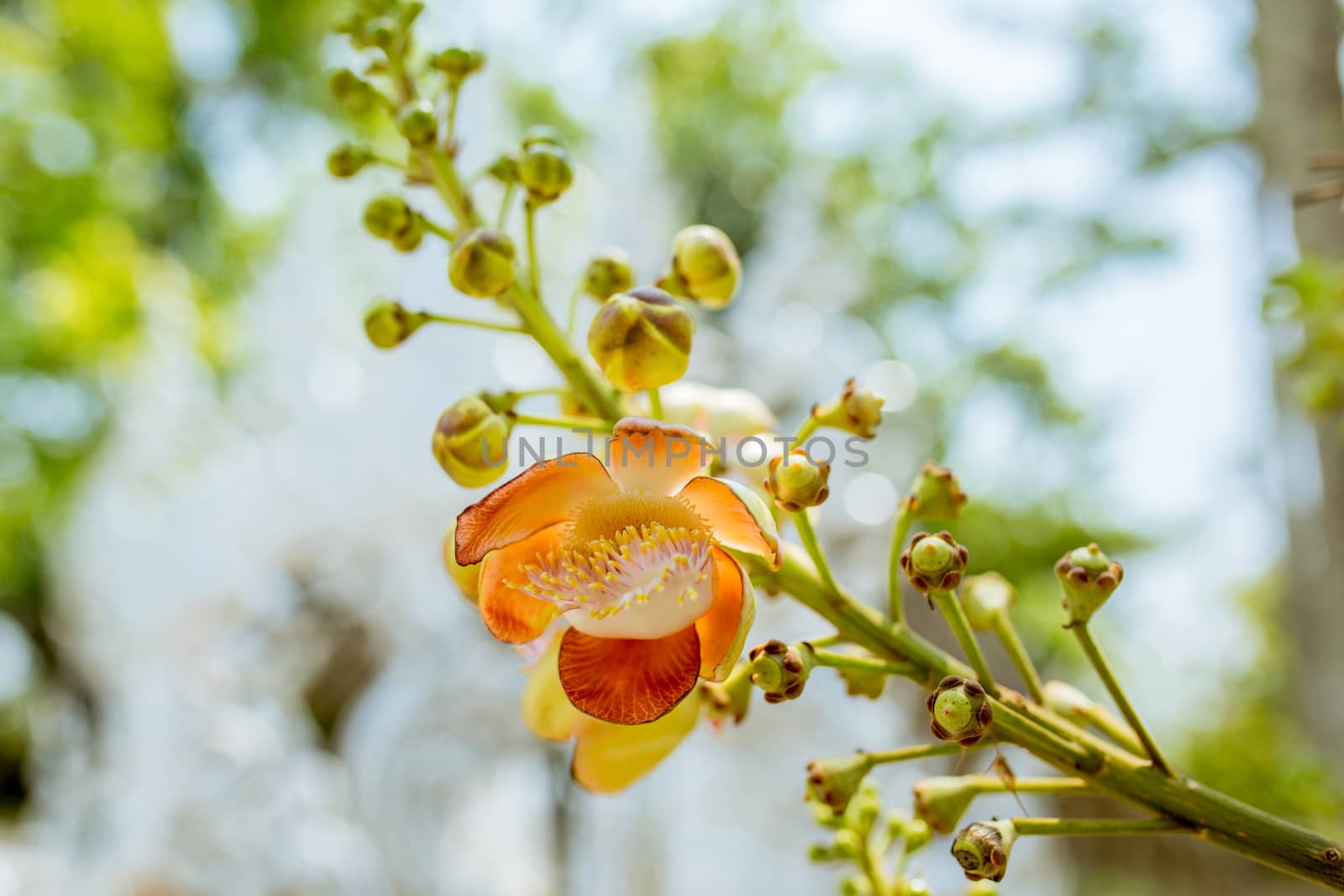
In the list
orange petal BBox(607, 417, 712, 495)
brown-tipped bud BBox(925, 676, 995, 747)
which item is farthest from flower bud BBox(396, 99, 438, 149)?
brown-tipped bud BBox(925, 676, 995, 747)

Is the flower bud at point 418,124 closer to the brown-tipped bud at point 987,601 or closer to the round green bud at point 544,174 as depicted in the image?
the round green bud at point 544,174

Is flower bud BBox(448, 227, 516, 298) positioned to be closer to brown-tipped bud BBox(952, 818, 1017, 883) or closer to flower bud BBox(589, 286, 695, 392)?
flower bud BBox(589, 286, 695, 392)

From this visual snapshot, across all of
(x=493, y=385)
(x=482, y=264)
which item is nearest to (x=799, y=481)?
(x=482, y=264)

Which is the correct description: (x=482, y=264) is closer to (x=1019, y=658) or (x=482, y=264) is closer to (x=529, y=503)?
(x=529, y=503)

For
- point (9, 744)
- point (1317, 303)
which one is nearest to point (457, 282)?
point (1317, 303)

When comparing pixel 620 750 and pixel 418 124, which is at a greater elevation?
pixel 418 124

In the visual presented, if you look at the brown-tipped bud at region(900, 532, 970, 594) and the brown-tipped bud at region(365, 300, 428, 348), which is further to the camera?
the brown-tipped bud at region(365, 300, 428, 348)
